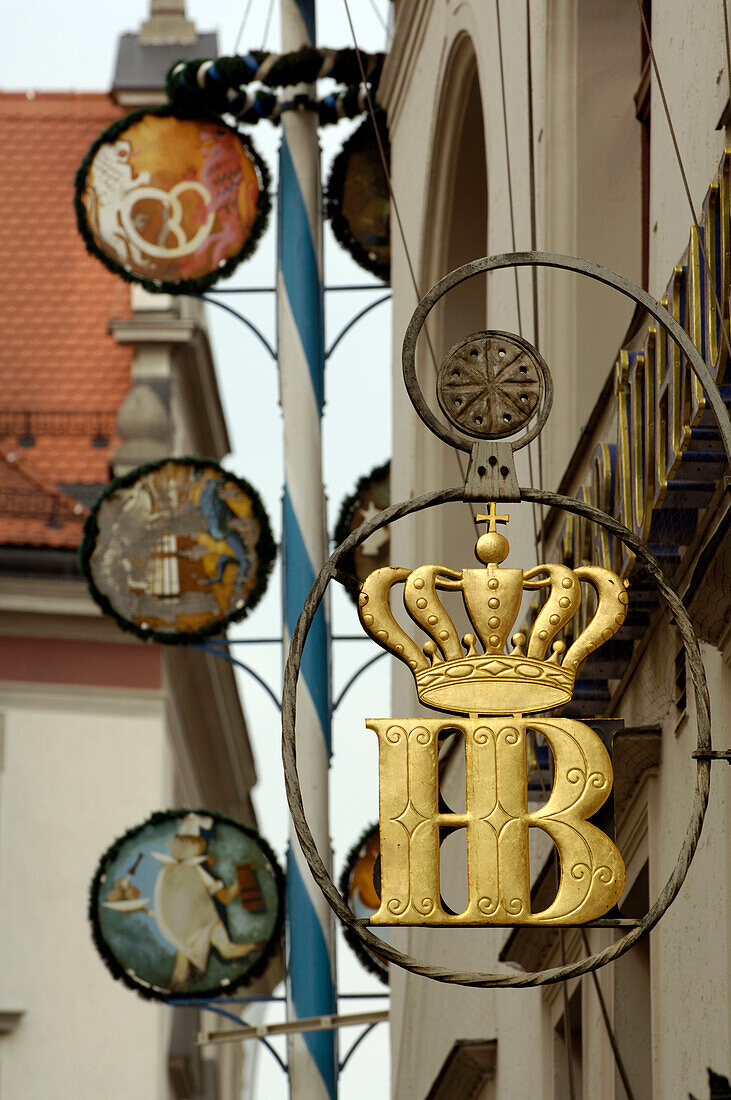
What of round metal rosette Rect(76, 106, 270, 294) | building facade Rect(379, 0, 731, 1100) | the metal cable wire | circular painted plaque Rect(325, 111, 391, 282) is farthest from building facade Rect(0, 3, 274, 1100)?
the metal cable wire

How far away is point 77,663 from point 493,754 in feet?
61.8

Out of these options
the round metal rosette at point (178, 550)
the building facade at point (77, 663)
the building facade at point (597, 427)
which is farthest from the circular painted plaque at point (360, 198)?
the building facade at point (77, 663)

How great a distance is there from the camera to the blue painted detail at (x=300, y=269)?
37.6ft

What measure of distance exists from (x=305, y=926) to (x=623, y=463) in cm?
532

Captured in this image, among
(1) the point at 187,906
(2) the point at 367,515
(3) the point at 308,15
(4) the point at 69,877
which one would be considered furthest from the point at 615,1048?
(4) the point at 69,877

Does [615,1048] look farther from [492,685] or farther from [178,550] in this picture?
[178,550]

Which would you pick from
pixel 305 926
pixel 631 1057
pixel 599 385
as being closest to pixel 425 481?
pixel 305 926

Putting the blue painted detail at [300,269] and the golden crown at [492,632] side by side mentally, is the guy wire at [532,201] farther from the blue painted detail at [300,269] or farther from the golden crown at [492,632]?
the golden crown at [492,632]

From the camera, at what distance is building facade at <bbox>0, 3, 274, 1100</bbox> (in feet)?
71.8

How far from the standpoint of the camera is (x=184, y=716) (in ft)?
83.5

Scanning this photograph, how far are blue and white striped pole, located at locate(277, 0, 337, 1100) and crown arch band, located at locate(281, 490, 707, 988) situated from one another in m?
6.19

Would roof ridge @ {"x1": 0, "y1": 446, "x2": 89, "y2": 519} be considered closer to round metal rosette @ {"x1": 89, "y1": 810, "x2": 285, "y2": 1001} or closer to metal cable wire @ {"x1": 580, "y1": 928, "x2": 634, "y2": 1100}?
round metal rosette @ {"x1": 89, "y1": 810, "x2": 285, "y2": 1001}

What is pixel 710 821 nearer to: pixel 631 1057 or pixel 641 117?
pixel 631 1057

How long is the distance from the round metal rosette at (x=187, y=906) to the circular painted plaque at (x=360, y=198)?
3212mm
